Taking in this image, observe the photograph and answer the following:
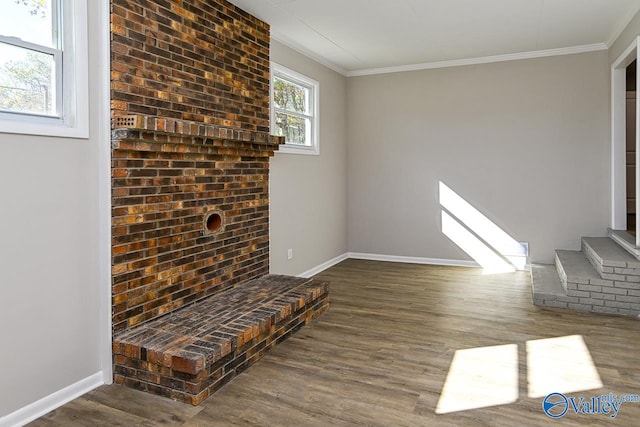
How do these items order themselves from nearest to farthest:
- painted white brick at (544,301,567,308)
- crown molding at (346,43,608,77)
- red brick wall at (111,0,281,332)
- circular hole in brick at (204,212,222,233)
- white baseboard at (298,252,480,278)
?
red brick wall at (111,0,281,332) → circular hole in brick at (204,212,222,233) → painted white brick at (544,301,567,308) → crown molding at (346,43,608,77) → white baseboard at (298,252,480,278)

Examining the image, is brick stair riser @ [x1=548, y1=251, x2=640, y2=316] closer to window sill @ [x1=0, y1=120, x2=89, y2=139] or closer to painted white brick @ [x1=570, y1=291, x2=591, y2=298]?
painted white brick @ [x1=570, y1=291, x2=591, y2=298]

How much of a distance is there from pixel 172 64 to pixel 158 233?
113cm

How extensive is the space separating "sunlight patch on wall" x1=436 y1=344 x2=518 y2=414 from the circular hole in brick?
6.28ft

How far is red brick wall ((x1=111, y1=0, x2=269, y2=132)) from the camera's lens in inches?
108

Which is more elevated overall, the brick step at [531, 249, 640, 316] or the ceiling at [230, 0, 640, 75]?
the ceiling at [230, 0, 640, 75]

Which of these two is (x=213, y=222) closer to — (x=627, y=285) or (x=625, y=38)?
(x=627, y=285)

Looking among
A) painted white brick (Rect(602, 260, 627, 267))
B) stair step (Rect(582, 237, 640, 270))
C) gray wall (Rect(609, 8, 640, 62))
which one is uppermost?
gray wall (Rect(609, 8, 640, 62))

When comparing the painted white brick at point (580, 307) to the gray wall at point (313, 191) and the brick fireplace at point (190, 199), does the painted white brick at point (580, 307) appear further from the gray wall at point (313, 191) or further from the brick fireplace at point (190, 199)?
the gray wall at point (313, 191)

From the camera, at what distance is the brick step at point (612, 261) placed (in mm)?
3812

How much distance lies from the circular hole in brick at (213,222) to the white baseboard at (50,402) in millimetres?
1247

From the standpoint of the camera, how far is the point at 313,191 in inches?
213

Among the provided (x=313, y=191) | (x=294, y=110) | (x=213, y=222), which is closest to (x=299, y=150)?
(x=294, y=110)

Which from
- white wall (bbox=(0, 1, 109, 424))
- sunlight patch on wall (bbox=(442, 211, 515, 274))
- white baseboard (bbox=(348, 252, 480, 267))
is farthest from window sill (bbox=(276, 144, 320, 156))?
white wall (bbox=(0, 1, 109, 424))

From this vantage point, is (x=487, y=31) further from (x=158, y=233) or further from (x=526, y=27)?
(x=158, y=233)
